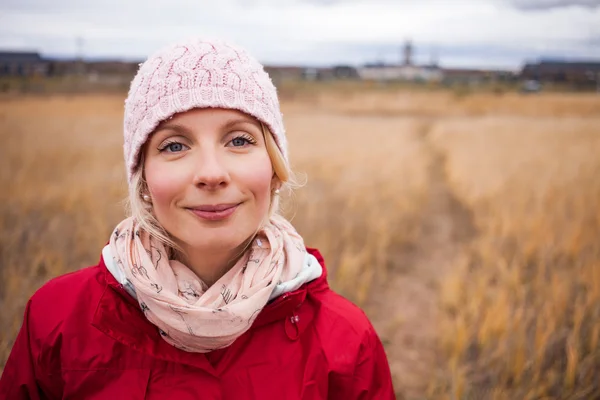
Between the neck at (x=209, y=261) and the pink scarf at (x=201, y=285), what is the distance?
0.04m

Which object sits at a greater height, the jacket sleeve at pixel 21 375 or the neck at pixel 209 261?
the neck at pixel 209 261

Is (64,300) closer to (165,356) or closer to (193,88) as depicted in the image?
(165,356)

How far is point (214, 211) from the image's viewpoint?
1426 mm

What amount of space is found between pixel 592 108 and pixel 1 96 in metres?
18.1

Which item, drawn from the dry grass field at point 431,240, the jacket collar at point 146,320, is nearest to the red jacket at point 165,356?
the jacket collar at point 146,320

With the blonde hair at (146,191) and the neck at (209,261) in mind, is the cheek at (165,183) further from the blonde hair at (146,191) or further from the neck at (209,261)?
the neck at (209,261)

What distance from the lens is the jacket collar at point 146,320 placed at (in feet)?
4.58

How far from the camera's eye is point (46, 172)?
23.4 ft

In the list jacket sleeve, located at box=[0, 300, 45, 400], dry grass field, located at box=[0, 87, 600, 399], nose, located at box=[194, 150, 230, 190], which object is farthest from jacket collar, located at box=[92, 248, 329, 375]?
dry grass field, located at box=[0, 87, 600, 399]

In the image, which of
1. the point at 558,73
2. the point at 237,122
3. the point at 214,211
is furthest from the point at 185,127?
the point at 558,73

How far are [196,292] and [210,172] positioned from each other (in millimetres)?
469

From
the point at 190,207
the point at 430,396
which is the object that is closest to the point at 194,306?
the point at 190,207

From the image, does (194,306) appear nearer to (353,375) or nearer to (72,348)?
(72,348)

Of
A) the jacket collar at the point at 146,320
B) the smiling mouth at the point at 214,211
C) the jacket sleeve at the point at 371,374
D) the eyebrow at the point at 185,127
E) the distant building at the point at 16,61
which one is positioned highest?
the distant building at the point at 16,61
